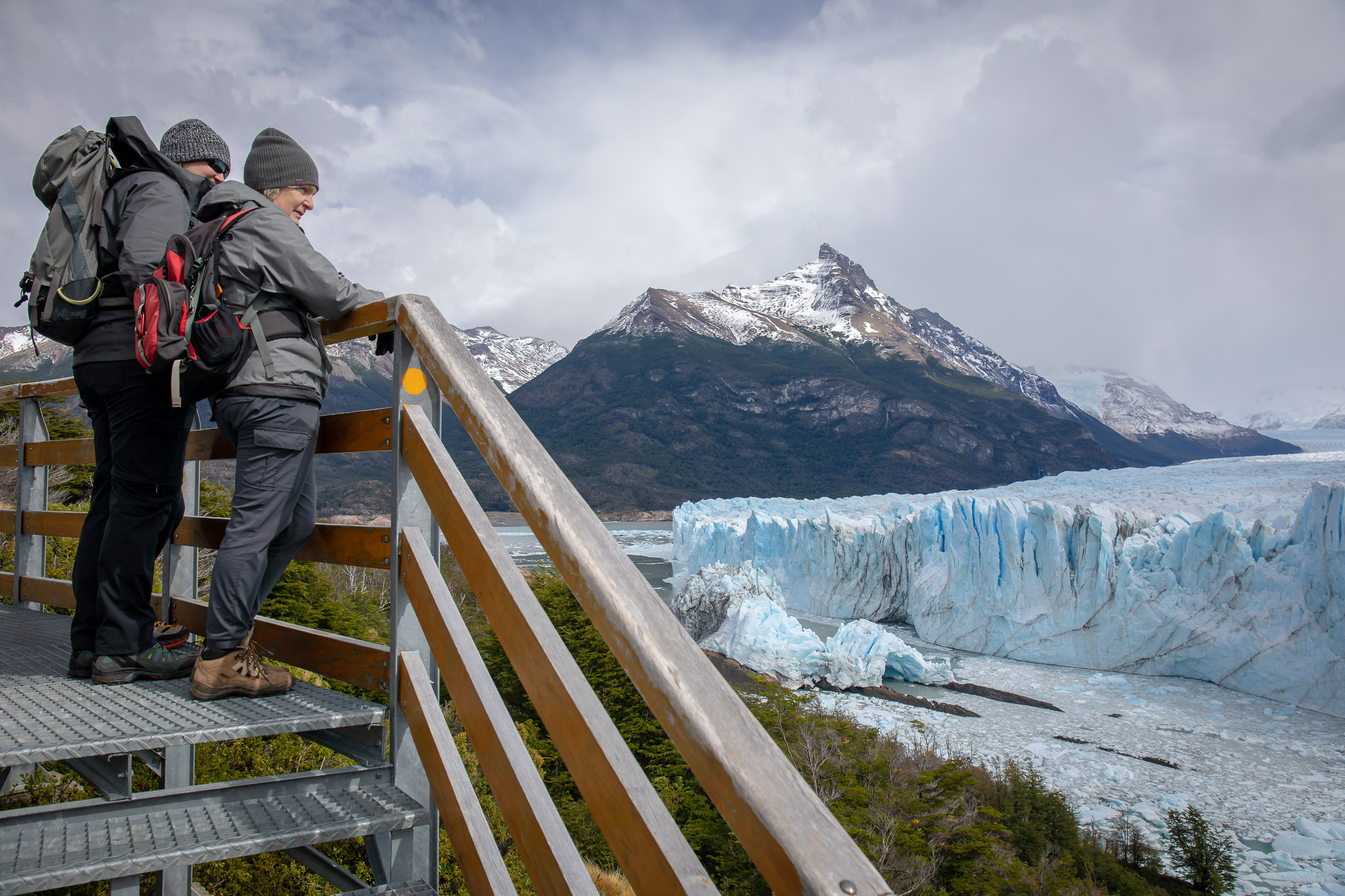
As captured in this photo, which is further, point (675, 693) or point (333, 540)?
point (333, 540)

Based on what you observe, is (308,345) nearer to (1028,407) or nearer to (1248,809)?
(1248,809)

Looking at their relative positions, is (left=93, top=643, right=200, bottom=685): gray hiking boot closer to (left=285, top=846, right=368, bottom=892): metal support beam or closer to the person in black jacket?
the person in black jacket

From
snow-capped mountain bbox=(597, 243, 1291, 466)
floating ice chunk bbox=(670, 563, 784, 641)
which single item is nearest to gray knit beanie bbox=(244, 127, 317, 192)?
floating ice chunk bbox=(670, 563, 784, 641)

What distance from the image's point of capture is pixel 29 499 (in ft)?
8.55

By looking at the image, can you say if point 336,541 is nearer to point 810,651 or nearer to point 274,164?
point 274,164

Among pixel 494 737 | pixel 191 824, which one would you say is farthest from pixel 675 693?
pixel 191 824

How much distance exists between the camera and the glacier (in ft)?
48.5

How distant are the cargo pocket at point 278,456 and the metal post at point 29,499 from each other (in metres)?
1.76

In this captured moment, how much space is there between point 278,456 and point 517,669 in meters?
0.86

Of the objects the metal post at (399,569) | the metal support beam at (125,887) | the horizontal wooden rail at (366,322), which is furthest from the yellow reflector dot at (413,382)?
the metal support beam at (125,887)

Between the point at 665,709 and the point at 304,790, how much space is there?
98 centimetres

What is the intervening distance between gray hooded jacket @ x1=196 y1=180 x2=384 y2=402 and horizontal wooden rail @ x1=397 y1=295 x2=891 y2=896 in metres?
0.59

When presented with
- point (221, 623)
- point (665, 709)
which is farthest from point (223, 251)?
point (665, 709)

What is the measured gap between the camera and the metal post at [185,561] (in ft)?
6.53
